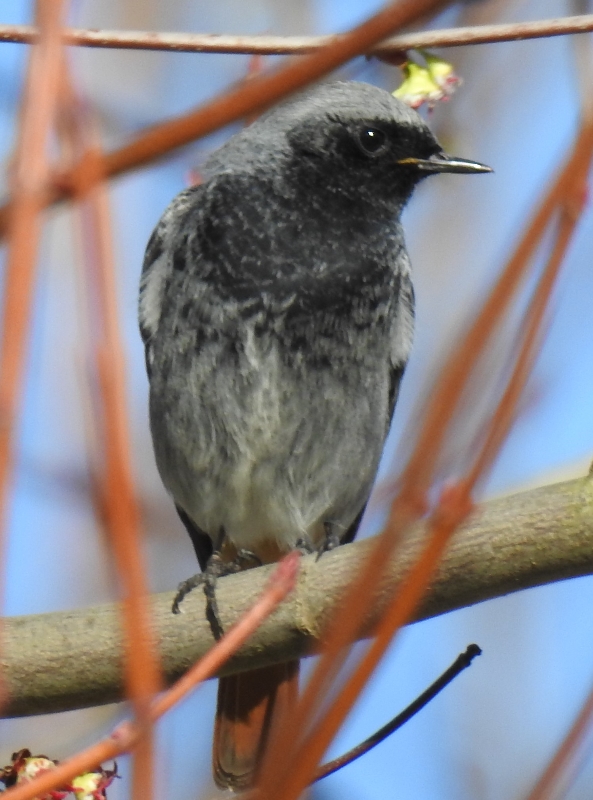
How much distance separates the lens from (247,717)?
131 inches

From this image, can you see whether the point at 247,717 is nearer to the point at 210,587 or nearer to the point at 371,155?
the point at 210,587

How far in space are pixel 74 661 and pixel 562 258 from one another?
1.70 meters

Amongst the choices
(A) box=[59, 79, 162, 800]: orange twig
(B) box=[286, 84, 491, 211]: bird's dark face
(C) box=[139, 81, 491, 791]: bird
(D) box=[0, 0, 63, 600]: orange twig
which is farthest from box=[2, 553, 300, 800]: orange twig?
(B) box=[286, 84, 491, 211]: bird's dark face

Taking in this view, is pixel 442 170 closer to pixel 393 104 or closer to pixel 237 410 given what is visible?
pixel 393 104

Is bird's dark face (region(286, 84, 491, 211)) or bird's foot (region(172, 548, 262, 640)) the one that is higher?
bird's dark face (region(286, 84, 491, 211))

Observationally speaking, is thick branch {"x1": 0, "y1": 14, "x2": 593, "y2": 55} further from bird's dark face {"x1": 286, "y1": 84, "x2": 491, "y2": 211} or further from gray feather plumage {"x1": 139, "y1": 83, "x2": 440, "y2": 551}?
bird's dark face {"x1": 286, "y1": 84, "x2": 491, "y2": 211}

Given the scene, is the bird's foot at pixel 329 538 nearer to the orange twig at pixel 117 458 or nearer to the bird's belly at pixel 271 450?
the bird's belly at pixel 271 450

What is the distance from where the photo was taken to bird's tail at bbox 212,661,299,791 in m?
3.29

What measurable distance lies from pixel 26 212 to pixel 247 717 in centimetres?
268

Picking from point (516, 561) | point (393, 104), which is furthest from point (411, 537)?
point (393, 104)

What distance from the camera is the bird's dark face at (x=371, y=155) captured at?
3.45 m

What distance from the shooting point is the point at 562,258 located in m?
→ 0.87

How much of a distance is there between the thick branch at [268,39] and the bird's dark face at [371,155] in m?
1.45

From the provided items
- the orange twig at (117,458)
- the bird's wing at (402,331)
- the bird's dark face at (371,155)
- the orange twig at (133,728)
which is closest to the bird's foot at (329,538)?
the bird's wing at (402,331)
